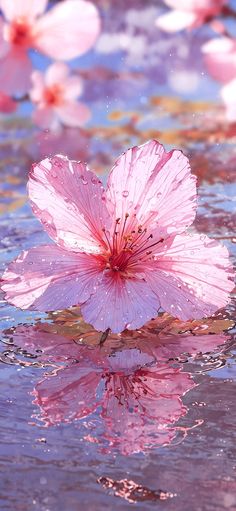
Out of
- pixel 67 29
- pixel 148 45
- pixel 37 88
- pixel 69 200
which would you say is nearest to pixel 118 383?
pixel 69 200

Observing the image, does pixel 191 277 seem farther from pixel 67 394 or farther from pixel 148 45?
pixel 148 45

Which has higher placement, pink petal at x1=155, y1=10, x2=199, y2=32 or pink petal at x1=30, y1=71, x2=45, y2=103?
pink petal at x1=155, y1=10, x2=199, y2=32

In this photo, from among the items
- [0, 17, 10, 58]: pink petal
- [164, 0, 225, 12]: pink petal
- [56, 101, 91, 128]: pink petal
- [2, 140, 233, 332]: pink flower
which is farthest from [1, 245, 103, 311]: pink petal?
[164, 0, 225, 12]: pink petal

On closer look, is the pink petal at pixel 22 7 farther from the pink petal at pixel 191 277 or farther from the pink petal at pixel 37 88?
the pink petal at pixel 191 277

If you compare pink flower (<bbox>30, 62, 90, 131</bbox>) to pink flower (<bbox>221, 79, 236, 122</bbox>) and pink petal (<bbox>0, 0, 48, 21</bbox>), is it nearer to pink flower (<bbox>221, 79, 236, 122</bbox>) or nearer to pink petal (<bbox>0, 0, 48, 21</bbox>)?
pink petal (<bbox>0, 0, 48, 21</bbox>)

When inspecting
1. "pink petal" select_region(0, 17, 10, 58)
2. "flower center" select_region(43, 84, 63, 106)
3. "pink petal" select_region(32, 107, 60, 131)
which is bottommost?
"pink petal" select_region(32, 107, 60, 131)

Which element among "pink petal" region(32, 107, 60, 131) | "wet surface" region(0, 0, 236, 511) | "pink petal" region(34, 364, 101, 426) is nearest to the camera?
"wet surface" region(0, 0, 236, 511)

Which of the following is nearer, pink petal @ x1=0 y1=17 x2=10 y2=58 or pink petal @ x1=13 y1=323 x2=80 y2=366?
pink petal @ x1=13 y1=323 x2=80 y2=366
